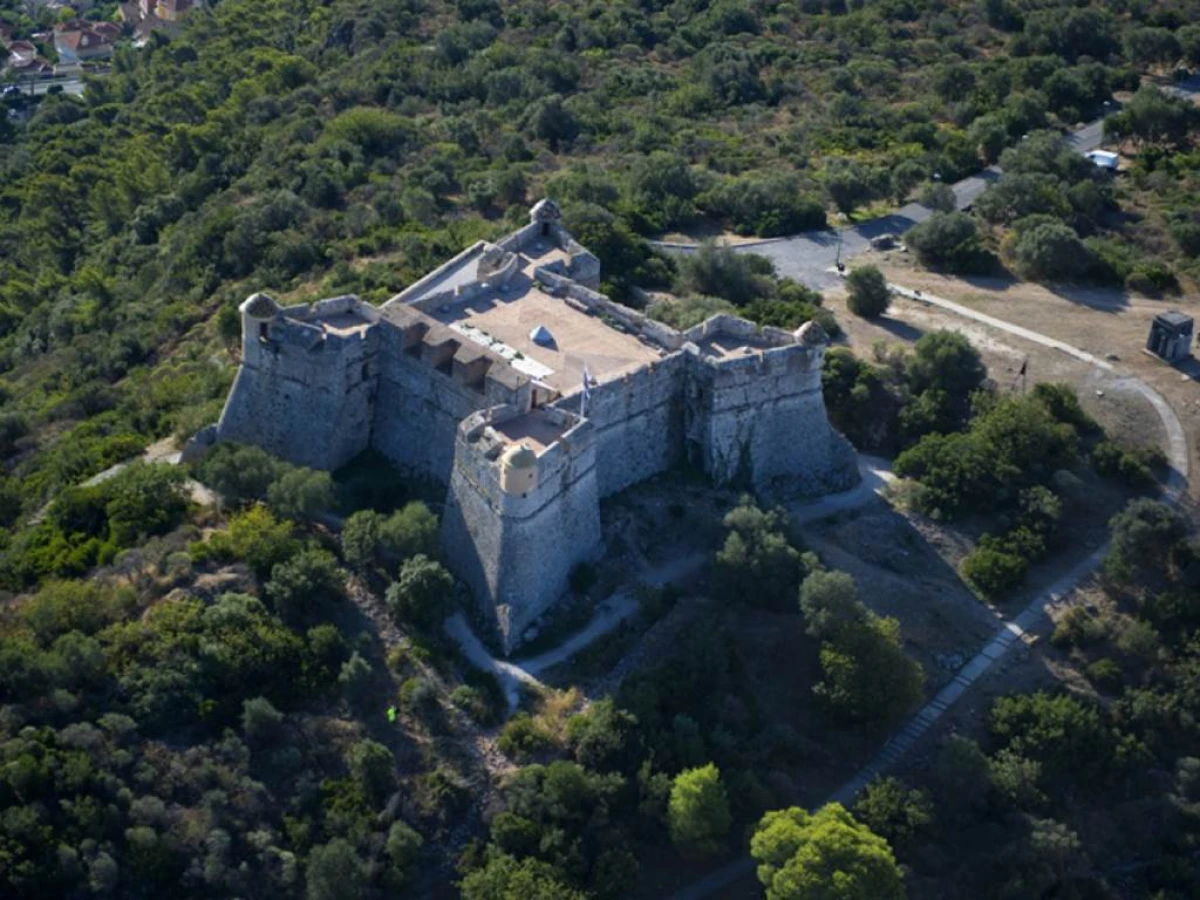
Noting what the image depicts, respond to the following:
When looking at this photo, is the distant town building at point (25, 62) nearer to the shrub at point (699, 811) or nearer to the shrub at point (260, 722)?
the shrub at point (260, 722)

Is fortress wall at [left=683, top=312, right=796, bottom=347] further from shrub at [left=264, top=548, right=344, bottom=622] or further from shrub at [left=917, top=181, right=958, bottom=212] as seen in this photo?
shrub at [left=917, top=181, right=958, bottom=212]

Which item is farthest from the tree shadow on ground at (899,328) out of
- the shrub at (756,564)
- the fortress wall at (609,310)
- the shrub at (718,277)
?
the shrub at (756,564)

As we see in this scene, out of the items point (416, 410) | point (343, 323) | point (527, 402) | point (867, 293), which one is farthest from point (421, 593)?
point (867, 293)

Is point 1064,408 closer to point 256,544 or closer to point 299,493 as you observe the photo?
point 299,493

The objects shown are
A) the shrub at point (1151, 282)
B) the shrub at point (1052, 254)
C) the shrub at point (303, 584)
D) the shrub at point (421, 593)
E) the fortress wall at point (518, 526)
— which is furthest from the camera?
the shrub at point (1151, 282)

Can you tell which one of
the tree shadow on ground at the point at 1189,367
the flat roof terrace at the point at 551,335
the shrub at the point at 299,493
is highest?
the flat roof terrace at the point at 551,335

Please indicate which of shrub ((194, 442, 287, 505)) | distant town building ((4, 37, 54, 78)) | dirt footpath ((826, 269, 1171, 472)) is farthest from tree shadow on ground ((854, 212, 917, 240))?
distant town building ((4, 37, 54, 78))
